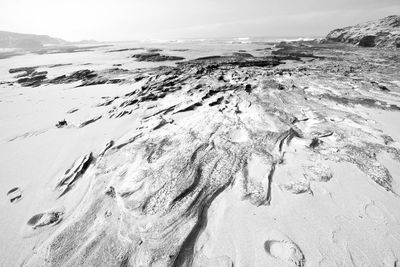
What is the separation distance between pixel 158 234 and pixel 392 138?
20.8 feet

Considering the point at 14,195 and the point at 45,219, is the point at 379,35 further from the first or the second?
the point at 14,195

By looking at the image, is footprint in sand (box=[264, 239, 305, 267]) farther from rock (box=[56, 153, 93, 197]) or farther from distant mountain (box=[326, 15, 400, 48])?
distant mountain (box=[326, 15, 400, 48])

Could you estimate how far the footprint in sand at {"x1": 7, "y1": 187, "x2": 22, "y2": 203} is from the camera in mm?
4199

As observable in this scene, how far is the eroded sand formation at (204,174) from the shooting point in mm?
2928

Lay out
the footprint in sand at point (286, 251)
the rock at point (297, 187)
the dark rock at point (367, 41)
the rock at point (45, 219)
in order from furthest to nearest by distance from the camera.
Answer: the dark rock at point (367, 41) → the rock at point (297, 187) → the rock at point (45, 219) → the footprint in sand at point (286, 251)

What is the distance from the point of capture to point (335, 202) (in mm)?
3631

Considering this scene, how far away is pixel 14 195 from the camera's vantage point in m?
4.31

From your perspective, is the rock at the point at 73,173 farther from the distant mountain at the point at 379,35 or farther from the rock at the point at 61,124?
the distant mountain at the point at 379,35

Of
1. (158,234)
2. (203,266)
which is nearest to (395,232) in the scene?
(203,266)

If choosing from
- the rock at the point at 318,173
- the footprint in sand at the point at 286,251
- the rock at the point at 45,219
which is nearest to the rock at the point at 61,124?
the rock at the point at 45,219

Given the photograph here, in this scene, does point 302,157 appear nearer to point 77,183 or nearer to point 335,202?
point 335,202

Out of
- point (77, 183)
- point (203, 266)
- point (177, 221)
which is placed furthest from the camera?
point (77, 183)

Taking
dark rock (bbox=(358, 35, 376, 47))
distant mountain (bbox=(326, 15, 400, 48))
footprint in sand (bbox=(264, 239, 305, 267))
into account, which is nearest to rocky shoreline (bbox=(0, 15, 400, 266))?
footprint in sand (bbox=(264, 239, 305, 267))

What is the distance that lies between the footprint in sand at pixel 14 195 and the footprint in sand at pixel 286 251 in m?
4.70
